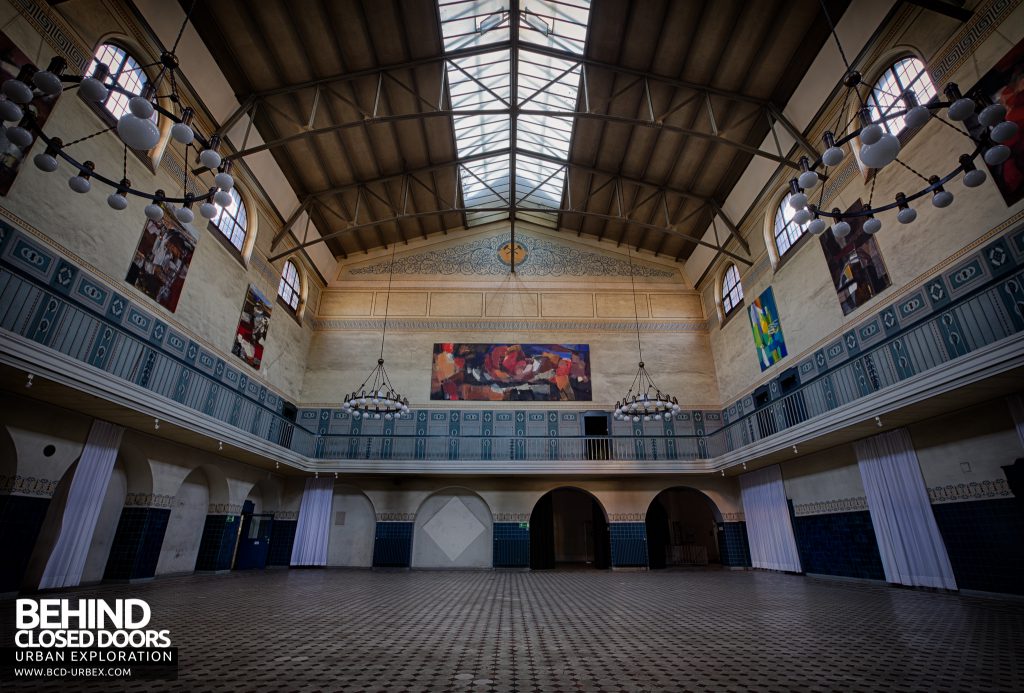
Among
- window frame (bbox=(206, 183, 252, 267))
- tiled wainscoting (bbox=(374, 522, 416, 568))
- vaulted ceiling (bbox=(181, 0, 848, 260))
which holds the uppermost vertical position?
vaulted ceiling (bbox=(181, 0, 848, 260))

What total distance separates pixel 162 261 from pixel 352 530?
961 cm

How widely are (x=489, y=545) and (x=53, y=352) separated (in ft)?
38.7

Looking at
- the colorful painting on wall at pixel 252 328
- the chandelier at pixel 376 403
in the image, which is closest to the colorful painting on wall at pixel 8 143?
the colorful painting on wall at pixel 252 328

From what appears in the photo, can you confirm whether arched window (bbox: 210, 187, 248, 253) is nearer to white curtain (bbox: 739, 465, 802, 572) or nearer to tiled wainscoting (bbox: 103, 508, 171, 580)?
tiled wainscoting (bbox: 103, 508, 171, 580)

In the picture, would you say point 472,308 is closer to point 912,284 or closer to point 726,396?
point 726,396

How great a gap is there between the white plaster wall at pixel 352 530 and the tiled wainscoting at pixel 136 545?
552 centimetres

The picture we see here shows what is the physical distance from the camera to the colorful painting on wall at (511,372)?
15953mm

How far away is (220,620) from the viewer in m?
5.08

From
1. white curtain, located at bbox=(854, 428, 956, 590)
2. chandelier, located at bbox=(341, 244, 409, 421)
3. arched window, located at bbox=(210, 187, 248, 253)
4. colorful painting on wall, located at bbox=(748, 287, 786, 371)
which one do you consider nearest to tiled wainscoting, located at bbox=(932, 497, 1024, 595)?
white curtain, located at bbox=(854, 428, 956, 590)

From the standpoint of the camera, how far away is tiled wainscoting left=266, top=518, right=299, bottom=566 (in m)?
14.1

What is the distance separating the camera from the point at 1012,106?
21.4 feet

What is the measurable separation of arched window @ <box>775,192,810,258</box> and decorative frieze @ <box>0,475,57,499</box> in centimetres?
1617

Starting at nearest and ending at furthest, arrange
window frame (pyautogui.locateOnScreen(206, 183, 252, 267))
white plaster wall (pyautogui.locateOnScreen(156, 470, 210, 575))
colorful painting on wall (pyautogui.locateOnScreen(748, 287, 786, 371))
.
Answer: white plaster wall (pyautogui.locateOnScreen(156, 470, 210, 575)), window frame (pyautogui.locateOnScreen(206, 183, 252, 267)), colorful painting on wall (pyautogui.locateOnScreen(748, 287, 786, 371))

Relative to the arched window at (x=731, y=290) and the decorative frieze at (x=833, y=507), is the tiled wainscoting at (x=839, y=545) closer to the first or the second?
the decorative frieze at (x=833, y=507)
